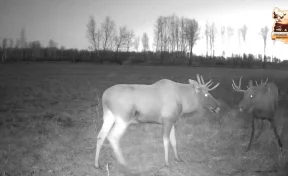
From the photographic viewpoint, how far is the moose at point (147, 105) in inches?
239

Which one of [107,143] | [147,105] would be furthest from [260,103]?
[107,143]

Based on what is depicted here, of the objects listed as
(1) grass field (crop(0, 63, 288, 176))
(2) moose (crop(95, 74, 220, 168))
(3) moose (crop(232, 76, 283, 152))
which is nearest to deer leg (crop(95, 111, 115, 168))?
(2) moose (crop(95, 74, 220, 168))

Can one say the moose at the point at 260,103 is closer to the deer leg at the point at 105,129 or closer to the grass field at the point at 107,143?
the grass field at the point at 107,143

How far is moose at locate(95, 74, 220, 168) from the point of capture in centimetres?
608

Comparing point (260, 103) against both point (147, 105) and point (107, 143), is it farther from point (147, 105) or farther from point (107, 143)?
point (107, 143)

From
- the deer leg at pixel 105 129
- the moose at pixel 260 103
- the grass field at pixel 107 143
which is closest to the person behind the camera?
the deer leg at pixel 105 129

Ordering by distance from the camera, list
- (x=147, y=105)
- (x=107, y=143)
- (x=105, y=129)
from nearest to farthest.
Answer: (x=105, y=129), (x=147, y=105), (x=107, y=143)

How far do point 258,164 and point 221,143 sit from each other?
1845 millimetres

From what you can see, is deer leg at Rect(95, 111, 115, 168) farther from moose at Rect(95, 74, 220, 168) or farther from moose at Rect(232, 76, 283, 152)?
moose at Rect(232, 76, 283, 152)

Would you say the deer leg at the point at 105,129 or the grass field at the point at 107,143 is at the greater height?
the deer leg at the point at 105,129

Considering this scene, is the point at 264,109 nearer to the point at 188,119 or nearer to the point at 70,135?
the point at 188,119

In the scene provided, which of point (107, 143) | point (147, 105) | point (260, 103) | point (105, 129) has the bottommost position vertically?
point (107, 143)

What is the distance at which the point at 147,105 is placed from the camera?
6340 millimetres

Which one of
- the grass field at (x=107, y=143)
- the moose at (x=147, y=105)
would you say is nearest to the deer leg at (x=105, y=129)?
the moose at (x=147, y=105)
